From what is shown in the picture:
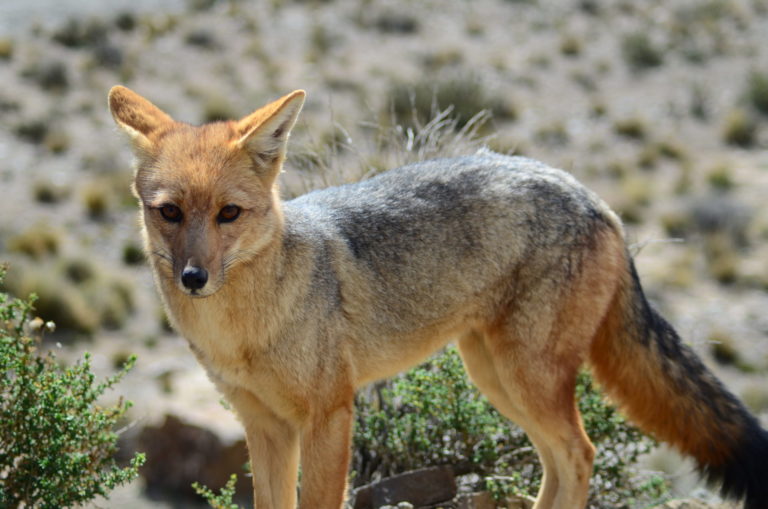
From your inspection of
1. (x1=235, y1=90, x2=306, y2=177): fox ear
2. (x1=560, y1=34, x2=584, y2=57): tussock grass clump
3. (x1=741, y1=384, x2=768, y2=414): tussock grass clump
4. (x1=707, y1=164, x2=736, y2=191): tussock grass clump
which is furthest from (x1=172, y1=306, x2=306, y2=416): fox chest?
(x1=560, y1=34, x2=584, y2=57): tussock grass clump

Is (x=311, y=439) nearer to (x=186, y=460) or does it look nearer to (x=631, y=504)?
(x=631, y=504)

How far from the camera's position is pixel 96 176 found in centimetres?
1672

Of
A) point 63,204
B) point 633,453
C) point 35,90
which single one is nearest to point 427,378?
point 633,453

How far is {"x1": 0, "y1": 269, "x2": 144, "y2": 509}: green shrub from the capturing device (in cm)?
459

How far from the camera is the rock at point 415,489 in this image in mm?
5684

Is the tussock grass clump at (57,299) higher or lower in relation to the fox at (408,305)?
higher

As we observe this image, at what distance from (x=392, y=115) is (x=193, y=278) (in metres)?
4.12

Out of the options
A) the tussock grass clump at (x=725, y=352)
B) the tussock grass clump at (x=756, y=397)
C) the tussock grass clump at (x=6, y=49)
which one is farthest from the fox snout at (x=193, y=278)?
the tussock grass clump at (x=6, y=49)

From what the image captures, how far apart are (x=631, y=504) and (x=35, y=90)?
16973 mm

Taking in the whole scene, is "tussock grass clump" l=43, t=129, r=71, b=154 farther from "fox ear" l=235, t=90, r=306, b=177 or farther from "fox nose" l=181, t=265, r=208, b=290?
"fox nose" l=181, t=265, r=208, b=290

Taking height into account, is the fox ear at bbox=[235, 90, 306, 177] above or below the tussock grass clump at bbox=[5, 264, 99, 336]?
below

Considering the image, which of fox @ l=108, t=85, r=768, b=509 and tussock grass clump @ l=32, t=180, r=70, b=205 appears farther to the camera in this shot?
tussock grass clump @ l=32, t=180, r=70, b=205

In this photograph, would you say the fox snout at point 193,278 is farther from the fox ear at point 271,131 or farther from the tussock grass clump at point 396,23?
the tussock grass clump at point 396,23

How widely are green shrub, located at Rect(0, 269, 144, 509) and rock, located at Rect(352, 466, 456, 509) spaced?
165 centimetres
